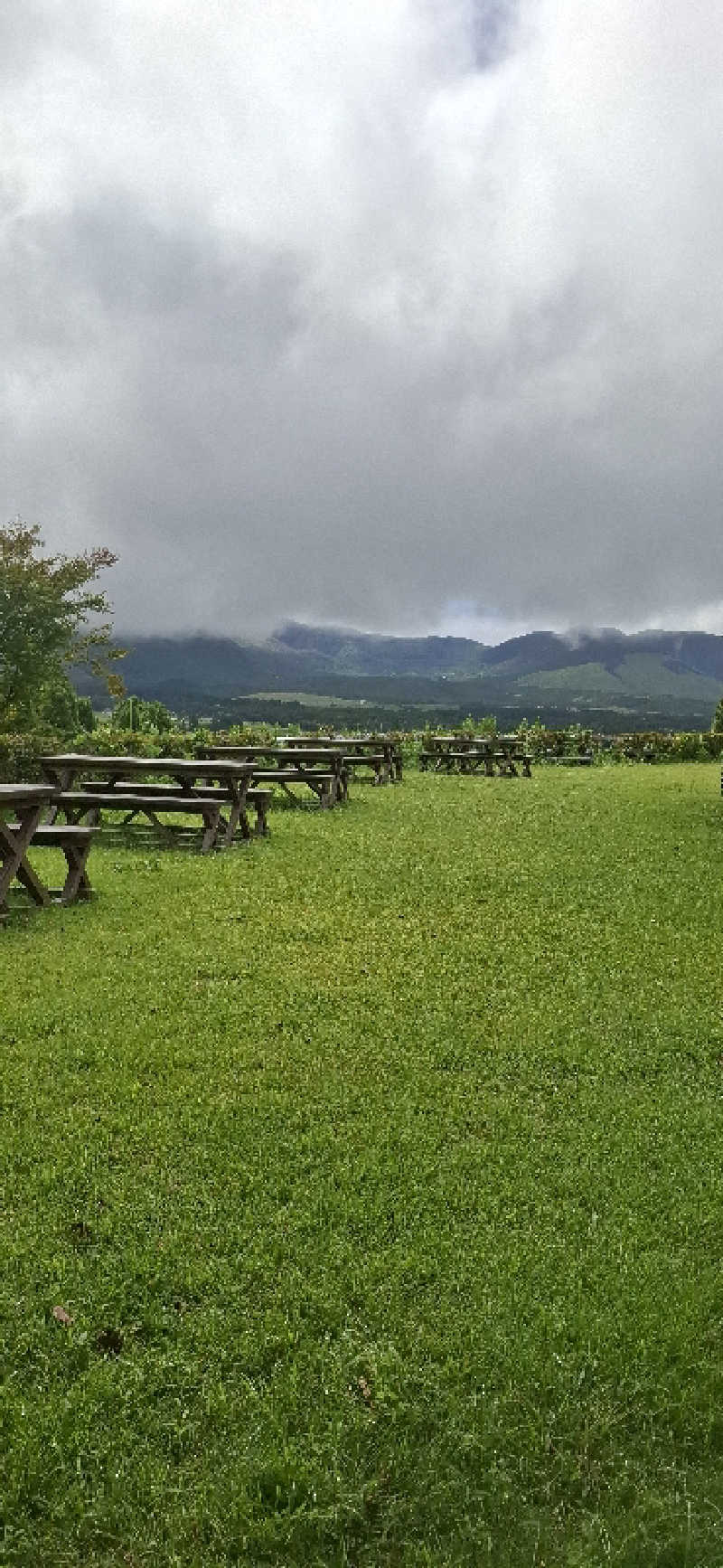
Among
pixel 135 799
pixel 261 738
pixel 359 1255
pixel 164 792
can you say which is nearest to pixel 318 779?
pixel 164 792

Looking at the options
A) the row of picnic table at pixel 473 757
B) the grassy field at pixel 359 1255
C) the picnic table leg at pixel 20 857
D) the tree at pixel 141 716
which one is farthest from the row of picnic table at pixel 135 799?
the tree at pixel 141 716

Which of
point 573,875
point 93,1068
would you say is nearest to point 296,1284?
point 93,1068

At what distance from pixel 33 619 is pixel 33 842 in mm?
12336

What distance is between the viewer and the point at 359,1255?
3514 mm

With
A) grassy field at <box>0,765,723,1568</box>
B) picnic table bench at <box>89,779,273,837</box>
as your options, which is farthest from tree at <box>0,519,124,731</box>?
grassy field at <box>0,765,723,1568</box>

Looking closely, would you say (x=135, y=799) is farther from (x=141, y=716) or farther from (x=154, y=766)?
(x=141, y=716)

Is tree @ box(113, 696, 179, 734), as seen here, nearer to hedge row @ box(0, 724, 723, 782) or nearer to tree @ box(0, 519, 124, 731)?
hedge row @ box(0, 724, 723, 782)

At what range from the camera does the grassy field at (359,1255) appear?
255cm

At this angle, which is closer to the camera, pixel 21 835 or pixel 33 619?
pixel 21 835

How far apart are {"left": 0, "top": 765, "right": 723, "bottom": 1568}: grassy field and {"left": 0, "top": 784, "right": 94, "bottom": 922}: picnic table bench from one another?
1.38m

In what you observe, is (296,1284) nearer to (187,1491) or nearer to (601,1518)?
(187,1491)

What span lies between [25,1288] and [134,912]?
5.42m

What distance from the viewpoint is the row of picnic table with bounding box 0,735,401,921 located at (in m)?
8.55

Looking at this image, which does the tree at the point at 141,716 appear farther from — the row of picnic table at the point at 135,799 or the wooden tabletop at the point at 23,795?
the wooden tabletop at the point at 23,795
